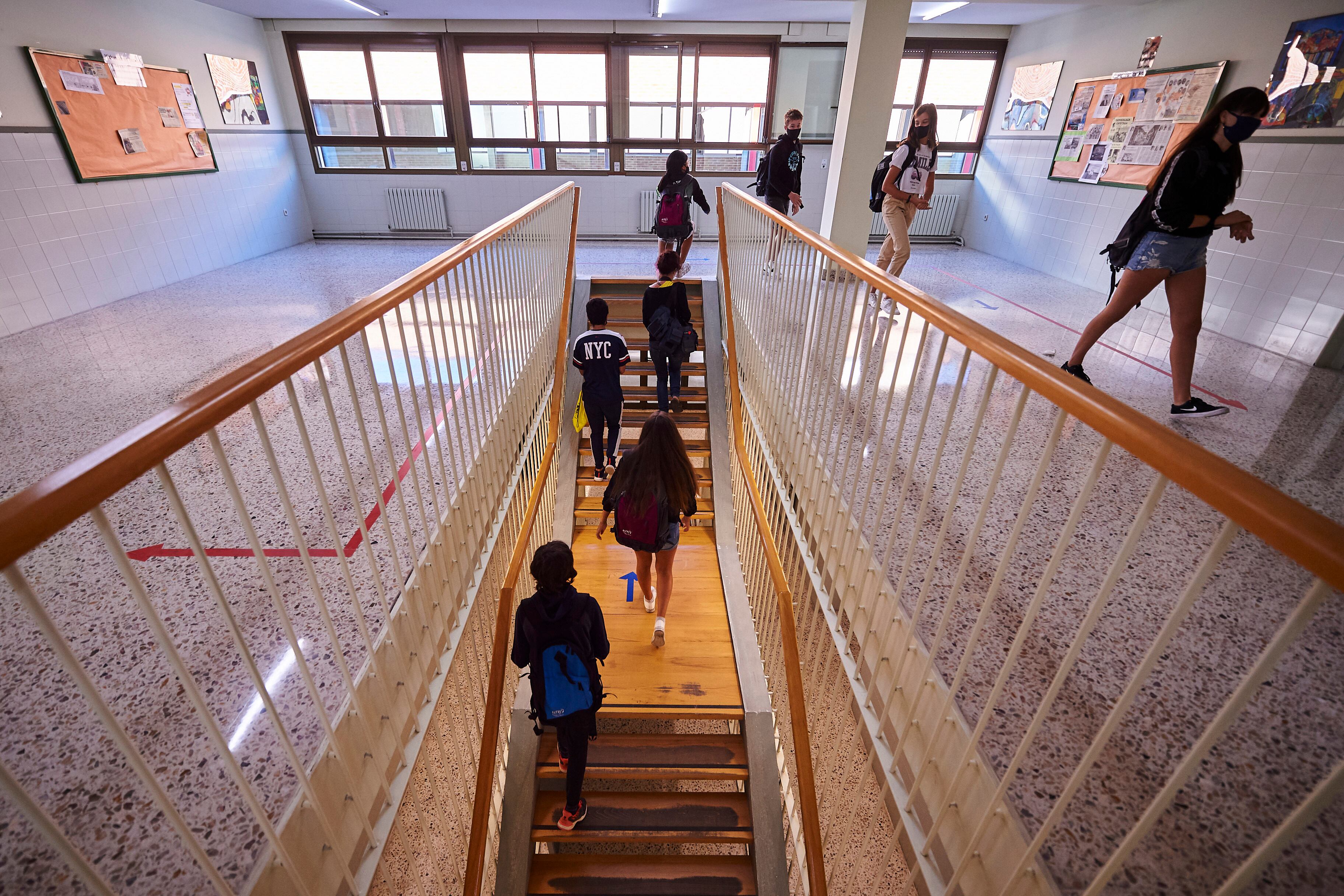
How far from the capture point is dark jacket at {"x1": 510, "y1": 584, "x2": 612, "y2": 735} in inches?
85.5

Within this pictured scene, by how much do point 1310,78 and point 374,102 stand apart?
11.2 meters

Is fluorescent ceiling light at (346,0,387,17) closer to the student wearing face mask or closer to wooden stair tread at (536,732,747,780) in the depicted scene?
the student wearing face mask

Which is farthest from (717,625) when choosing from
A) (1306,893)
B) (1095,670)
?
(1306,893)

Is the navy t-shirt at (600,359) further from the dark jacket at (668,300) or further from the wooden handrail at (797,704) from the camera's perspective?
the wooden handrail at (797,704)

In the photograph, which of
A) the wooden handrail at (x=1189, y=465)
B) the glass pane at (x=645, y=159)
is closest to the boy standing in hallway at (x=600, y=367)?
the wooden handrail at (x=1189, y=465)

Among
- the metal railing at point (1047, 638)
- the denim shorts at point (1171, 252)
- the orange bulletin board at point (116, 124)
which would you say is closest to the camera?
the metal railing at point (1047, 638)

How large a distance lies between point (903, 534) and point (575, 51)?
9.40 m

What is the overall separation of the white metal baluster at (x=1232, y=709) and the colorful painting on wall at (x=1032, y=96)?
9.87m

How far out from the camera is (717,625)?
3.91 metres

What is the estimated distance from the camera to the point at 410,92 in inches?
350

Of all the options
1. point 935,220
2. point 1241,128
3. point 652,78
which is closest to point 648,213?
point 652,78

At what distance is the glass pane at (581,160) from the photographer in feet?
30.2

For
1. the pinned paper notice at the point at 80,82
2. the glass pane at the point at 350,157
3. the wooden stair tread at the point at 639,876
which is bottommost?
the wooden stair tread at the point at 639,876

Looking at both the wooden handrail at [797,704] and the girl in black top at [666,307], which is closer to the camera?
the wooden handrail at [797,704]
